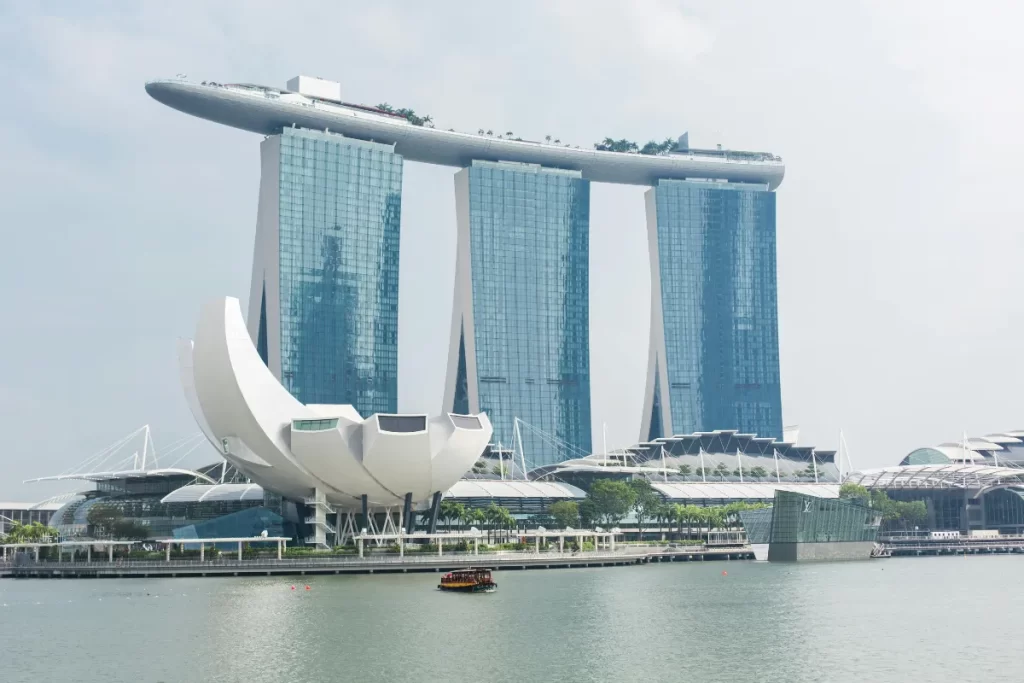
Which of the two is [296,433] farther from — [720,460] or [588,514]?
[720,460]

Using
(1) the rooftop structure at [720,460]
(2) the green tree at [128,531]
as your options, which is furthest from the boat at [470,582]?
(1) the rooftop structure at [720,460]

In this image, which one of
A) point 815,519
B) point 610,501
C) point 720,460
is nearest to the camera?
point 815,519

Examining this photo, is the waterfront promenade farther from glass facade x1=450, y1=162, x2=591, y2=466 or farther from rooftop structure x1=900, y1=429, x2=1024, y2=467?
rooftop structure x1=900, y1=429, x2=1024, y2=467

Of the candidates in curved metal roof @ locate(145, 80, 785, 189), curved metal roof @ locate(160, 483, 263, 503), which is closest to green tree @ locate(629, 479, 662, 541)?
curved metal roof @ locate(160, 483, 263, 503)

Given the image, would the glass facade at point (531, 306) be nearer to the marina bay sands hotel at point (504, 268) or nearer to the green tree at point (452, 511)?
the marina bay sands hotel at point (504, 268)

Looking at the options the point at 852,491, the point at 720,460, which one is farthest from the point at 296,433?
the point at 720,460

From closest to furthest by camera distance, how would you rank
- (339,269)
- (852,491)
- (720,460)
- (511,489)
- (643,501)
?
(643,501)
(511,489)
(852,491)
(339,269)
(720,460)
